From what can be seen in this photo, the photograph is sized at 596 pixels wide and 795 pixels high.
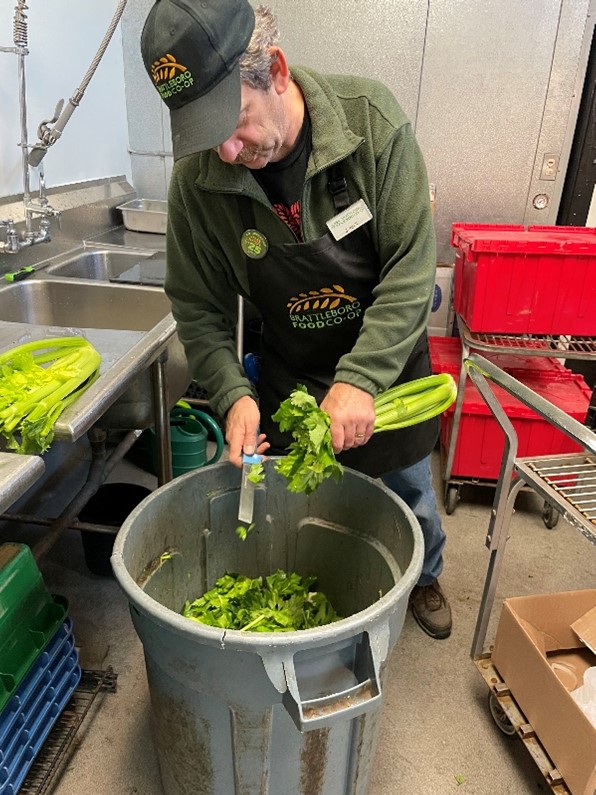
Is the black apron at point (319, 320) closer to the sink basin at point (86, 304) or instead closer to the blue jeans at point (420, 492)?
the blue jeans at point (420, 492)

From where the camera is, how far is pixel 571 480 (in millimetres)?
1507

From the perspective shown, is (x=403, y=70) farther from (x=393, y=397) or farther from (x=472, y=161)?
(x=393, y=397)

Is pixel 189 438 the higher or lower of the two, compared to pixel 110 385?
lower

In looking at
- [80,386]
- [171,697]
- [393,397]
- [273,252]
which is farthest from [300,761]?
[273,252]

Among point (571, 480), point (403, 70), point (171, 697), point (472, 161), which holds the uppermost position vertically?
point (403, 70)

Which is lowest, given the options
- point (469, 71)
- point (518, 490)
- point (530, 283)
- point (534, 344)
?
point (518, 490)

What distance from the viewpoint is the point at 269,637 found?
0.91 m

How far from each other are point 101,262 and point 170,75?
1.69 metres

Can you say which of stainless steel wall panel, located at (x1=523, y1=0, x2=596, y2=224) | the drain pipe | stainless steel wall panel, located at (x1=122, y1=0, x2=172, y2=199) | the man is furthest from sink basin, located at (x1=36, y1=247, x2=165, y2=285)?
stainless steel wall panel, located at (x1=523, y1=0, x2=596, y2=224)

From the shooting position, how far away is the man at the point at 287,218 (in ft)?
3.42

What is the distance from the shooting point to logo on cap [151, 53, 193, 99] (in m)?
1.01

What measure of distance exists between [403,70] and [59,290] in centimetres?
214

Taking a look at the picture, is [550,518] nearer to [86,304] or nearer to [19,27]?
[86,304]

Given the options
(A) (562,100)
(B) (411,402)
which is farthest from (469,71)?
(B) (411,402)
